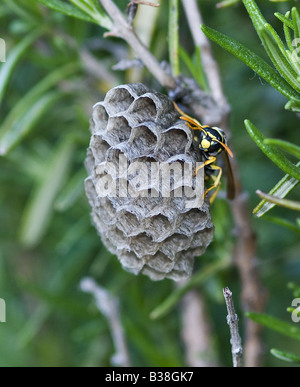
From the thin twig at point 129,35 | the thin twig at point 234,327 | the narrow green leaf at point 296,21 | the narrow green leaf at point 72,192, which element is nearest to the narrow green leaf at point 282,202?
the thin twig at point 234,327

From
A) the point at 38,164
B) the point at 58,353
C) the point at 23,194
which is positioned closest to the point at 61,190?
the point at 38,164

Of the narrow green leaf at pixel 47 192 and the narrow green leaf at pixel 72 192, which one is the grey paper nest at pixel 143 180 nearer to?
the narrow green leaf at pixel 72 192

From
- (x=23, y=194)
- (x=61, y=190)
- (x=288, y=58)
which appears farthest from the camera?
(x=23, y=194)

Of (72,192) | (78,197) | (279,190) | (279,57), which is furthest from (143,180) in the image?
(78,197)

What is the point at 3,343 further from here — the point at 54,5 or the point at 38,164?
the point at 54,5

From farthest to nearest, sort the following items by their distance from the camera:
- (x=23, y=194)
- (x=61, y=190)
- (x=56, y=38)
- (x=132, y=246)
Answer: (x=23, y=194) < (x=61, y=190) < (x=56, y=38) < (x=132, y=246)
